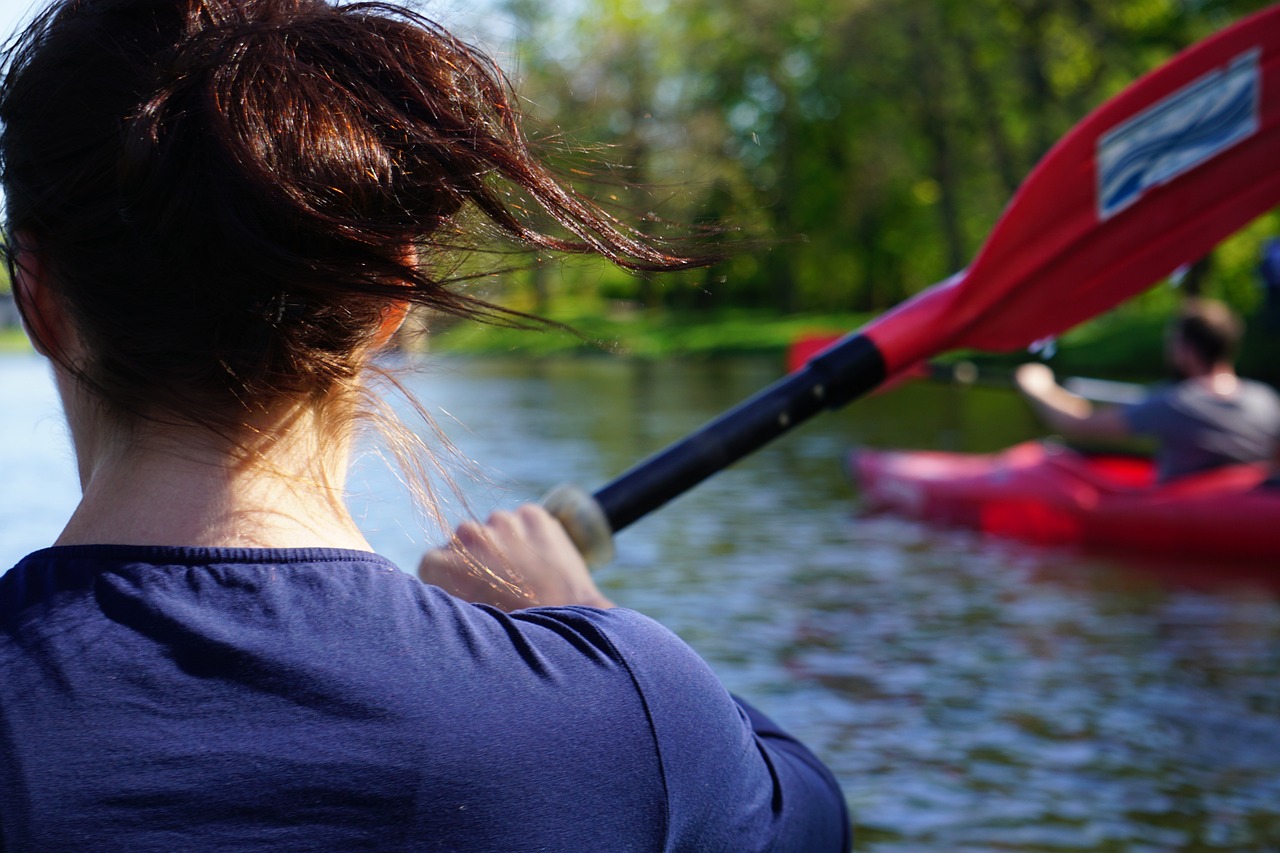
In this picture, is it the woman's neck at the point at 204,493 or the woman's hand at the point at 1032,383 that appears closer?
the woman's neck at the point at 204,493

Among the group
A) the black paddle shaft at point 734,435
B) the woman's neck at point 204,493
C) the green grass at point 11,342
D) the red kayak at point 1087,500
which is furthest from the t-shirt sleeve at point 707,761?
the green grass at point 11,342

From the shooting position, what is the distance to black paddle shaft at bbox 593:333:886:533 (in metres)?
2.06

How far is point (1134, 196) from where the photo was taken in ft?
8.54

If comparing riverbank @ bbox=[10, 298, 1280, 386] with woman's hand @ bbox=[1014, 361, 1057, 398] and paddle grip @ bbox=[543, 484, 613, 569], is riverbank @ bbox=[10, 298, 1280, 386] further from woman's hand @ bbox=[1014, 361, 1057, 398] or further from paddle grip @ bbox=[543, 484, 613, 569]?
paddle grip @ bbox=[543, 484, 613, 569]

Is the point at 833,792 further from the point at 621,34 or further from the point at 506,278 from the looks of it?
the point at 621,34

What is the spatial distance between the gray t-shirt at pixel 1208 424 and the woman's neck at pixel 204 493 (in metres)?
8.71

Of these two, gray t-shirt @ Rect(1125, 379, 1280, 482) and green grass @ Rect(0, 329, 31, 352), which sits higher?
green grass @ Rect(0, 329, 31, 352)

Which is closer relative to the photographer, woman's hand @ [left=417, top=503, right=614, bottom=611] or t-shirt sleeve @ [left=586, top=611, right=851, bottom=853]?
t-shirt sleeve @ [left=586, top=611, right=851, bottom=853]

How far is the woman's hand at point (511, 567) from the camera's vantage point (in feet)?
4.45

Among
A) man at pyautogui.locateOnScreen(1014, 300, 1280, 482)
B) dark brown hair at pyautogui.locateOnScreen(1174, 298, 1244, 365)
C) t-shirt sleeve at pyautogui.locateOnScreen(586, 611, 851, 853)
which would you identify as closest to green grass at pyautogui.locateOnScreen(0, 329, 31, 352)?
man at pyautogui.locateOnScreen(1014, 300, 1280, 482)

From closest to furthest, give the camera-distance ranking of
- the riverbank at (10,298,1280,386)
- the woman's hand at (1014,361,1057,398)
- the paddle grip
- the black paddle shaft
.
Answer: the paddle grip → the black paddle shaft → the woman's hand at (1014,361,1057,398) → the riverbank at (10,298,1280,386)

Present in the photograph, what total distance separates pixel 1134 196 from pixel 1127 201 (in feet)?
0.05

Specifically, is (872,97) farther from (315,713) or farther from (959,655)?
(315,713)

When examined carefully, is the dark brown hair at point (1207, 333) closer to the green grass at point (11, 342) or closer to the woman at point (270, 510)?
the woman at point (270, 510)
